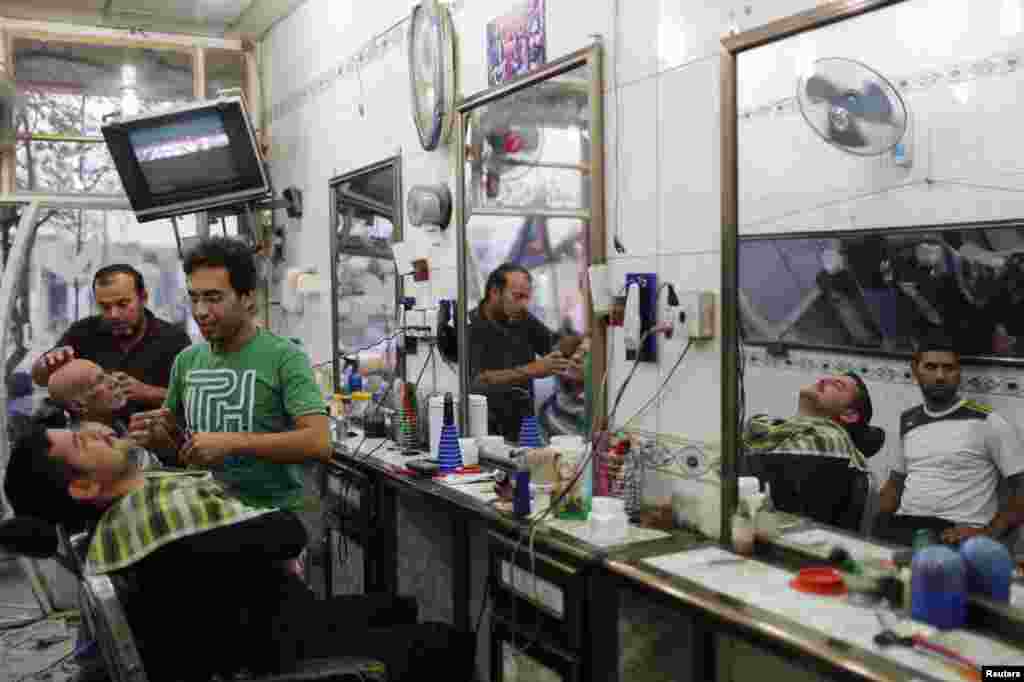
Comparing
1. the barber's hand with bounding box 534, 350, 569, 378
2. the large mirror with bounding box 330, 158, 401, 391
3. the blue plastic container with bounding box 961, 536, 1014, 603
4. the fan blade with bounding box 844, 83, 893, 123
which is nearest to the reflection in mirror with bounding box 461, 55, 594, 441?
the barber's hand with bounding box 534, 350, 569, 378

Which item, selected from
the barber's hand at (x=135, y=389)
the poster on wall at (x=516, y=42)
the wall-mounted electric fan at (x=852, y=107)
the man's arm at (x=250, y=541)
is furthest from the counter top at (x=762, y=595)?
the barber's hand at (x=135, y=389)

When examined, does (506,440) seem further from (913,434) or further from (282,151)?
(282,151)

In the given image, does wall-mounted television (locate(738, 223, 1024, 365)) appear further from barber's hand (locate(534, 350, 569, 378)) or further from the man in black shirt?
the man in black shirt

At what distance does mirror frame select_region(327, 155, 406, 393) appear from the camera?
13.2 ft

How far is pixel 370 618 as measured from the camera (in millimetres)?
2705

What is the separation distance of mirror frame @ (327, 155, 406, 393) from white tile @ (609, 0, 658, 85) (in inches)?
61.6

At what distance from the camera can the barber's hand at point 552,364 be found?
2936mm

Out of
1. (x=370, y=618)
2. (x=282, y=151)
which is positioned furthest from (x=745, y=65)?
(x=282, y=151)

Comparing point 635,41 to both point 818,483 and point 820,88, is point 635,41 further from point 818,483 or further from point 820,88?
point 818,483

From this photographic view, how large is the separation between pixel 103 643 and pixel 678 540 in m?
1.33

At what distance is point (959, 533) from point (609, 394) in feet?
3.56

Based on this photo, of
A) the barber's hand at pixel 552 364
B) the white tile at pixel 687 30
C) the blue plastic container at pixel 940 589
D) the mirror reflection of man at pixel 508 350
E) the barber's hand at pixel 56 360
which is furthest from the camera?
the barber's hand at pixel 56 360

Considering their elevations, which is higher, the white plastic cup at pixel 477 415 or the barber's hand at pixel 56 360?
the barber's hand at pixel 56 360

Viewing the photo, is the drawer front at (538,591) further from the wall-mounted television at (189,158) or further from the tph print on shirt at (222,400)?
the wall-mounted television at (189,158)
